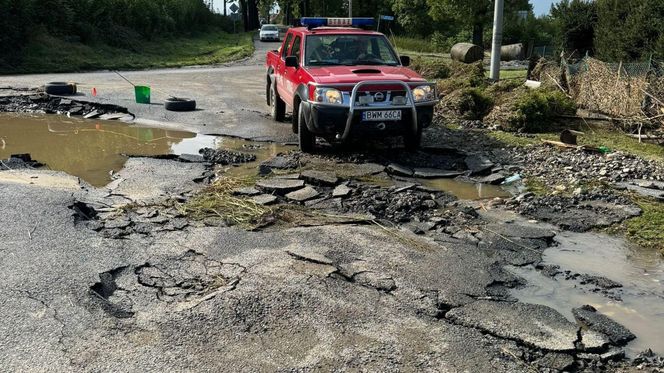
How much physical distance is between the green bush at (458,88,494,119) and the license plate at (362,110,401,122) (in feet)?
14.8

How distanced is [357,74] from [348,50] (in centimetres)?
124

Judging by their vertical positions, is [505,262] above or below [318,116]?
below

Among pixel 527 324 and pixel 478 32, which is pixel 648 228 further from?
pixel 478 32

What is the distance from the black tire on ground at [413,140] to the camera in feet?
31.6

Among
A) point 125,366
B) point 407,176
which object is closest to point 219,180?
point 407,176

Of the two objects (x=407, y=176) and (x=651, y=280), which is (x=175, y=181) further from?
(x=651, y=280)

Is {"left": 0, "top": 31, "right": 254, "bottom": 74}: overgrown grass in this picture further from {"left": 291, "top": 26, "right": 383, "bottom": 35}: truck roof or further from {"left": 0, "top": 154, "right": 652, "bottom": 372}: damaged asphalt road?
{"left": 0, "top": 154, "right": 652, "bottom": 372}: damaged asphalt road

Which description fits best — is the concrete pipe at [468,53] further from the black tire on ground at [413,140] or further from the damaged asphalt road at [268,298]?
the damaged asphalt road at [268,298]

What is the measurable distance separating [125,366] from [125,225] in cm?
281

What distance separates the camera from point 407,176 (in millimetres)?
8656

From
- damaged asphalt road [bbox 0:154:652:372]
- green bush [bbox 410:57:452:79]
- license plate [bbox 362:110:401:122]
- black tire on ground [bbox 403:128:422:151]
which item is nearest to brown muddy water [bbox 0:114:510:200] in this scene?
license plate [bbox 362:110:401:122]

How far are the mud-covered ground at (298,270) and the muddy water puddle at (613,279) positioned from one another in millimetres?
118

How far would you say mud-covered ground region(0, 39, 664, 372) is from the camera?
13.2 feet

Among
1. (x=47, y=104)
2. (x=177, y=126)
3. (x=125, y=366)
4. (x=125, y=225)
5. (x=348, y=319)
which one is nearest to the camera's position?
(x=125, y=366)
